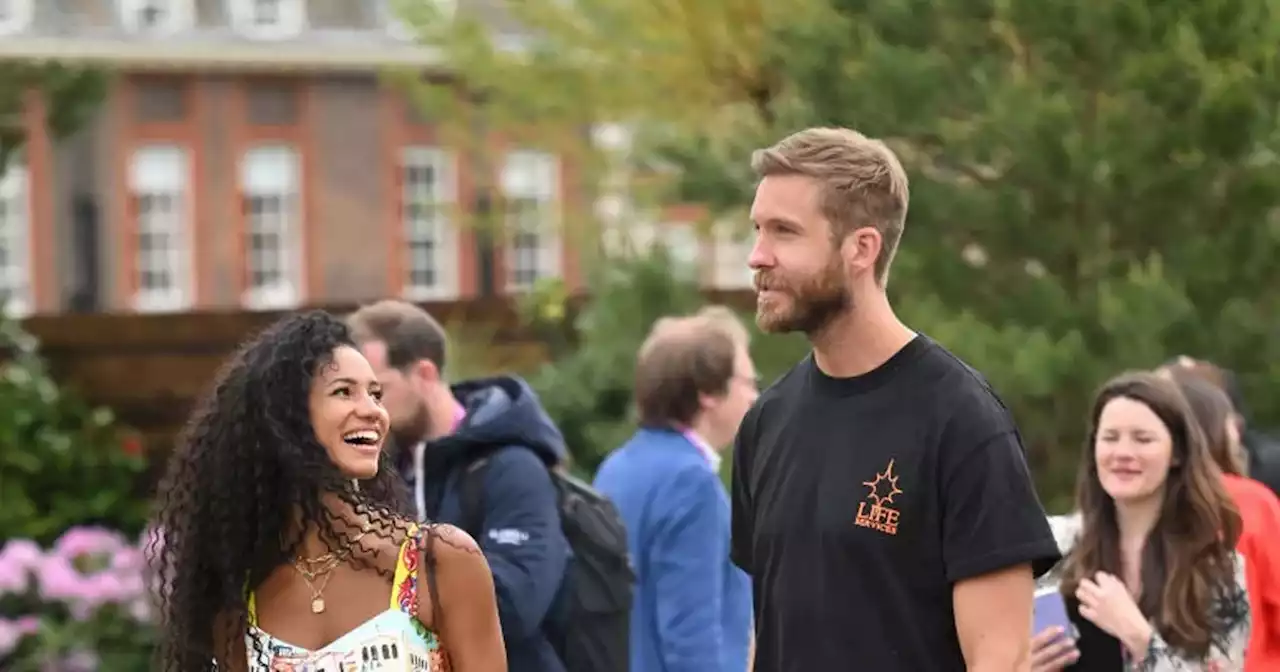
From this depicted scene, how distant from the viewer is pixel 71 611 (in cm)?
930

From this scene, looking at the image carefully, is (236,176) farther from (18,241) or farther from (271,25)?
(18,241)

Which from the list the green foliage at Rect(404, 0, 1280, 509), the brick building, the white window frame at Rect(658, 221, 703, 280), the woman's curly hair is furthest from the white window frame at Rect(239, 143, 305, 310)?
the woman's curly hair

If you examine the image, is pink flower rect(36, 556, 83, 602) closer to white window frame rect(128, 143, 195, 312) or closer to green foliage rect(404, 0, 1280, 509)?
green foliage rect(404, 0, 1280, 509)

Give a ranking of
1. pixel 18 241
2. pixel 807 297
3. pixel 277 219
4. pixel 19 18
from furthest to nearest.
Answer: pixel 277 219
pixel 18 241
pixel 19 18
pixel 807 297

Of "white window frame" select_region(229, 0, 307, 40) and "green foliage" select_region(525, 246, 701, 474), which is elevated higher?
"white window frame" select_region(229, 0, 307, 40)

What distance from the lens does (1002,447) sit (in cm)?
331

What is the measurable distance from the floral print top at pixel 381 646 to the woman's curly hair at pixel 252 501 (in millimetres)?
43

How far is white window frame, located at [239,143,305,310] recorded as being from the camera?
1145 inches

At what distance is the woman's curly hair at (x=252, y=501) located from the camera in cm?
346

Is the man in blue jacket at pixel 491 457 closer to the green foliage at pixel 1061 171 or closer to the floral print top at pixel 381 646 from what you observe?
the floral print top at pixel 381 646

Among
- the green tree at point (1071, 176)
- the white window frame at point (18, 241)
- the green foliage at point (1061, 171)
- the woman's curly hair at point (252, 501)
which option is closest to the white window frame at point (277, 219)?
the white window frame at point (18, 241)

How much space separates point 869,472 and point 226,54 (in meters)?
26.2

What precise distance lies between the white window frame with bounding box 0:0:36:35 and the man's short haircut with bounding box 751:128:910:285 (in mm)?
25898

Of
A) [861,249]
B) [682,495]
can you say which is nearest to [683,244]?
[682,495]
